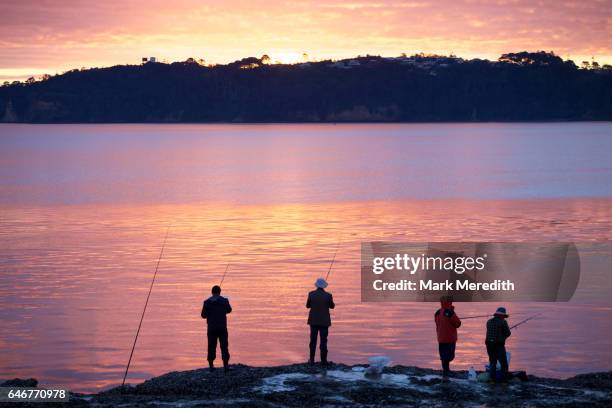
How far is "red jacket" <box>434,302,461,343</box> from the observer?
18031mm

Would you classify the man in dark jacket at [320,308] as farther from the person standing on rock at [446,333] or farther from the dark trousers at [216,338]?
the person standing on rock at [446,333]

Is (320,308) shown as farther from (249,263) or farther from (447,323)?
(249,263)

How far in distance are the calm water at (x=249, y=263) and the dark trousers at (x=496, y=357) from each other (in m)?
4.33

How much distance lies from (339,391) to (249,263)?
21668 millimetres

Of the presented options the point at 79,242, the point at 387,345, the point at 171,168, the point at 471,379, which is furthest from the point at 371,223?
the point at 171,168

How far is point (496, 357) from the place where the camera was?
17.8 m

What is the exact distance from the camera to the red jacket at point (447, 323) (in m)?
18.0

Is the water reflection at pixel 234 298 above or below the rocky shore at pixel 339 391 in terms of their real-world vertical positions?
below

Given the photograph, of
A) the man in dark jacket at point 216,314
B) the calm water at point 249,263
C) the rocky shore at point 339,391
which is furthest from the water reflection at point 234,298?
the man in dark jacket at point 216,314

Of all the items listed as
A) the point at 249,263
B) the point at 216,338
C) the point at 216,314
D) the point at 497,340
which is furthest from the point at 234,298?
the point at 497,340

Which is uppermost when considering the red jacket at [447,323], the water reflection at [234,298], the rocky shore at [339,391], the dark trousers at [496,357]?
A: the red jacket at [447,323]

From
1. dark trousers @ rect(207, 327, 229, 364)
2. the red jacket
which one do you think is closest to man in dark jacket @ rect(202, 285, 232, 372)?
dark trousers @ rect(207, 327, 229, 364)

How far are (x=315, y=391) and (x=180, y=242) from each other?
96.5ft

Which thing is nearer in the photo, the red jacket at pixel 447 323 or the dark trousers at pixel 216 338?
the red jacket at pixel 447 323
